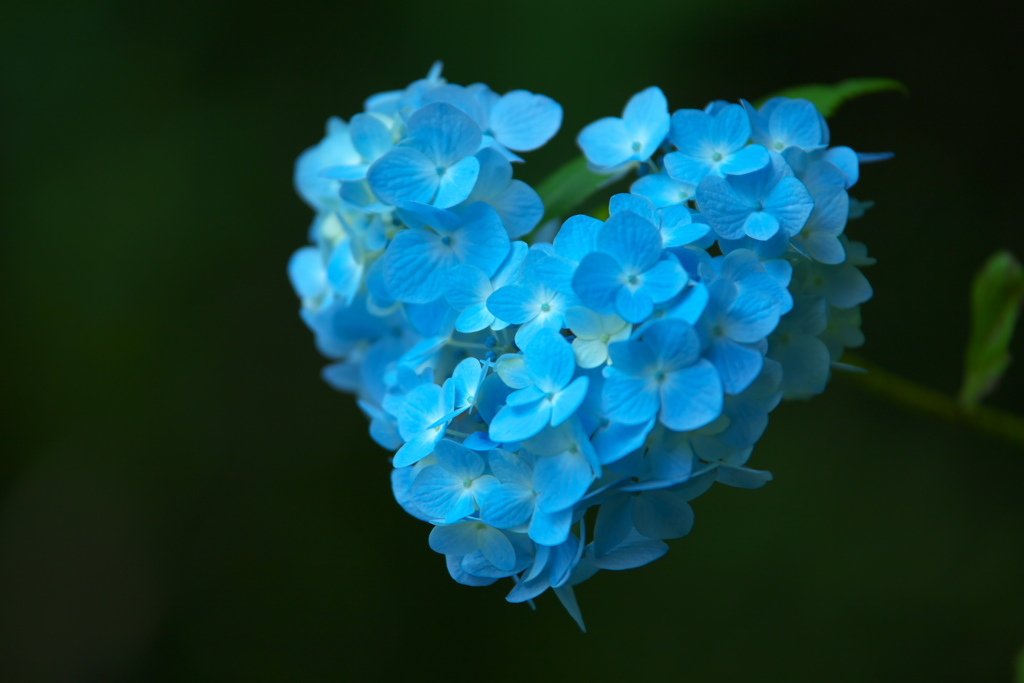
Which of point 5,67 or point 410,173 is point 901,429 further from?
point 5,67

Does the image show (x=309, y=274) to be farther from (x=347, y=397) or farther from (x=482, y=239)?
(x=347, y=397)

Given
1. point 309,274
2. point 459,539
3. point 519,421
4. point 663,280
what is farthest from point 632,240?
point 309,274

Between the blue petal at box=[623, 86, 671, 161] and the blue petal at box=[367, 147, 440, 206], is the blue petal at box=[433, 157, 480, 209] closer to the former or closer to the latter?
the blue petal at box=[367, 147, 440, 206]

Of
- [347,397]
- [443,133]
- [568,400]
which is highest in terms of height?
[443,133]

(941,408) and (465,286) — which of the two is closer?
(465,286)

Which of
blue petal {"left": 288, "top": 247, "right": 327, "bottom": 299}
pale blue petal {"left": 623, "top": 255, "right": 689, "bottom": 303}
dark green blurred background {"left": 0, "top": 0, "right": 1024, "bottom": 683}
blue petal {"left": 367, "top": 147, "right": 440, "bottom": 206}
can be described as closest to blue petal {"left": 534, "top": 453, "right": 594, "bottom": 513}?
pale blue petal {"left": 623, "top": 255, "right": 689, "bottom": 303}

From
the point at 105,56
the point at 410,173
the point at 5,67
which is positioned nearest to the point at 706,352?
the point at 410,173

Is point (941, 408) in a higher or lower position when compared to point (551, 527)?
lower
